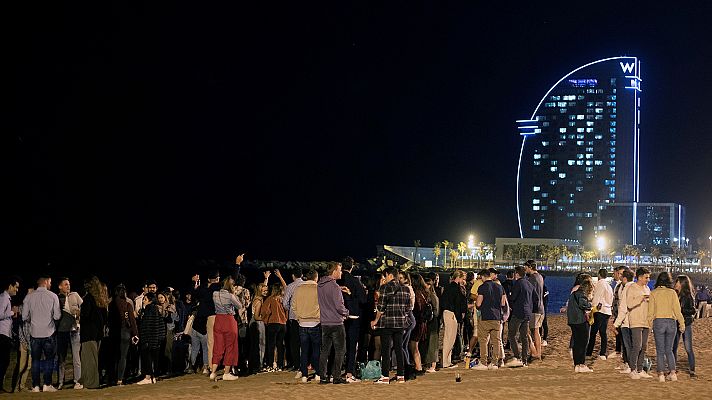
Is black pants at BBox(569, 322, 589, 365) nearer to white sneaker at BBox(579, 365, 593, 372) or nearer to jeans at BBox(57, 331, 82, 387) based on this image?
white sneaker at BBox(579, 365, 593, 372)

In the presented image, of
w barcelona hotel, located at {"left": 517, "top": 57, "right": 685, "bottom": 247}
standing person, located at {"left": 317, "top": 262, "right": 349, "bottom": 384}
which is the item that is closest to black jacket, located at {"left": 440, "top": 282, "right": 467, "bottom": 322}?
standing person, located at {"left": 317, "top": 262, "right": 349, "bottom": 384}

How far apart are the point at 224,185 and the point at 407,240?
1976 inches

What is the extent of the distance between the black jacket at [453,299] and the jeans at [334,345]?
2.58 m

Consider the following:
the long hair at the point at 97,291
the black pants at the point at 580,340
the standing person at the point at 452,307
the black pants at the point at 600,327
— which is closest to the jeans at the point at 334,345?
the standing person at the point at 452,307

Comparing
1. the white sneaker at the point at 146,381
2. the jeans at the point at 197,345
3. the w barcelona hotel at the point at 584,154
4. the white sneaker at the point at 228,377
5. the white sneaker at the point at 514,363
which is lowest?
the white sneaker at the point at 146,381

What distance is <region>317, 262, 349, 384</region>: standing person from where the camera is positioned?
11.6 metres

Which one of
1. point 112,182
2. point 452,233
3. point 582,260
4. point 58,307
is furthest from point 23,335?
point 452,233

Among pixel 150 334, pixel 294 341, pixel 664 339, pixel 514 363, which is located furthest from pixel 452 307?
pixel 150 334

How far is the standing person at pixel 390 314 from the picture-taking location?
11.7 meters

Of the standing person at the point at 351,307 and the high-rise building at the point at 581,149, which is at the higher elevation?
the high-rise building at the point at 581,149

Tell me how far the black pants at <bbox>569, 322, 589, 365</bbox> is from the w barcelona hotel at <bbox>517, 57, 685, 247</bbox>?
17864 cm

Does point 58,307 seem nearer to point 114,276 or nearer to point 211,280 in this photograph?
point 211,280

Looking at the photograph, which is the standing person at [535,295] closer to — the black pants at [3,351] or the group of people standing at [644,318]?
the group of people standing at [644,318]

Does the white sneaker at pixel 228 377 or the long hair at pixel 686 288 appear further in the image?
the white sneaker at pixel 228 377
